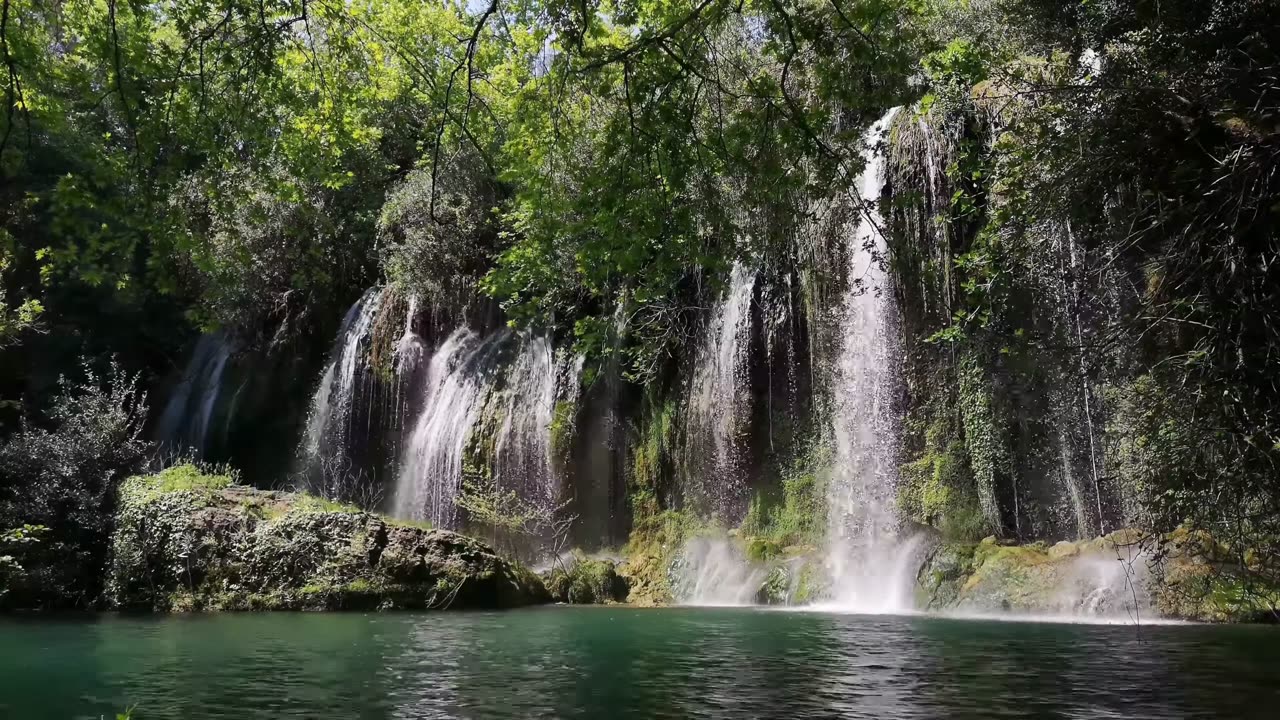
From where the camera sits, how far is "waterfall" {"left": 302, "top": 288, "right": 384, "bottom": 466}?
20453mm

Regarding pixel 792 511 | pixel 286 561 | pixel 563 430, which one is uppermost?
pixel 563 430

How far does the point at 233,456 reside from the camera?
22.7m

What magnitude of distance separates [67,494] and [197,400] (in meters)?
9.20

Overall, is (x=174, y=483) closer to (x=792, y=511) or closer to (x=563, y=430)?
(x=563, y=430)

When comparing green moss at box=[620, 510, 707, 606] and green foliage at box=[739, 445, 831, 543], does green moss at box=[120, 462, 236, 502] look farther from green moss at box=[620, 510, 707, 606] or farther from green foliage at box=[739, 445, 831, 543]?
green foliage at box=[739, 445, 831, 543]

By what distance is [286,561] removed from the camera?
13.3 metres

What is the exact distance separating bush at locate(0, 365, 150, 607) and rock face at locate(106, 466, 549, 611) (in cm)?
62

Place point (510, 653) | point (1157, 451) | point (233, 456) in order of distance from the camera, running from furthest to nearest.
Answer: point (233, 456) → point (510, 653) → point (1157, 451)

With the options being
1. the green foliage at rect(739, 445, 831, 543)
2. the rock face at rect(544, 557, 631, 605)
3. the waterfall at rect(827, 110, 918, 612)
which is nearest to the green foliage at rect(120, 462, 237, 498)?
the rock face at rect(544, 557, 631, 605)

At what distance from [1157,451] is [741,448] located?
34.1 ft

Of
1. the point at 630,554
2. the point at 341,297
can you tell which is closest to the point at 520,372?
the point at 630,554

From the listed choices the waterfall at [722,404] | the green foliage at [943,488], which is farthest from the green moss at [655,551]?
the green foliage at [943,488]

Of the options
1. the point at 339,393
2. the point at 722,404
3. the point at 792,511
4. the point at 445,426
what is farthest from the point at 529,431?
the point at 792,511

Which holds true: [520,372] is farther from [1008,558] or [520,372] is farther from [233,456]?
[1008,558]
